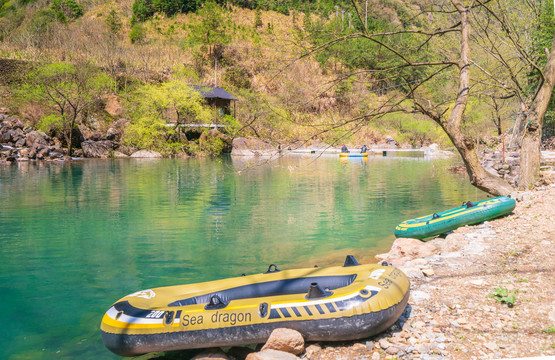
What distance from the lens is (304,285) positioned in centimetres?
405

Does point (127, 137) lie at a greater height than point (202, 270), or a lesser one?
greater

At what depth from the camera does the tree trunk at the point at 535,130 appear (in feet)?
25.1

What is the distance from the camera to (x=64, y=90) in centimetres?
3142

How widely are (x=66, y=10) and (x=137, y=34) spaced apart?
12087 mm

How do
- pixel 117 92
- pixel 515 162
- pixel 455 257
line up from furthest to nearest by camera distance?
1. pixel 117 92
2. pixel 515 162
3. pixel 455 257

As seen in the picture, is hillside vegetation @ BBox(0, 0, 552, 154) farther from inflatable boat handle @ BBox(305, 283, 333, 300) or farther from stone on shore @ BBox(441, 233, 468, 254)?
inflatable boat handle @ BBox(305, 283, 333, 300)

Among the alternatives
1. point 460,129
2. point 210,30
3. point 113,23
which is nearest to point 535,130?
point 460,129

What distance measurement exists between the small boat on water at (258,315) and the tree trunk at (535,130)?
243 inches

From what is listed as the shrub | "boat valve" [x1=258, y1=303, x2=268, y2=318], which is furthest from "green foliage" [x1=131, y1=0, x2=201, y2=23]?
"boat valve" [x1=258, y1=303, x2=268, y2=318]

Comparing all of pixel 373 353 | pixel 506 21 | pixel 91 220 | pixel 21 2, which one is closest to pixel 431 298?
pixel 373 353

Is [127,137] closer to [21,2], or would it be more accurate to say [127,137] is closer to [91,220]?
[91,220]

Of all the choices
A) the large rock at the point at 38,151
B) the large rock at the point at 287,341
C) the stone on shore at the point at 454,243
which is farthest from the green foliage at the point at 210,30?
the large rock at the point at 287,341

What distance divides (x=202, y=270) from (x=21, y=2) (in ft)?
239

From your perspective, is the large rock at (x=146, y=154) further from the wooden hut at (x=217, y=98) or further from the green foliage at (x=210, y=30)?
the green foliage at (x=210, y=30)
